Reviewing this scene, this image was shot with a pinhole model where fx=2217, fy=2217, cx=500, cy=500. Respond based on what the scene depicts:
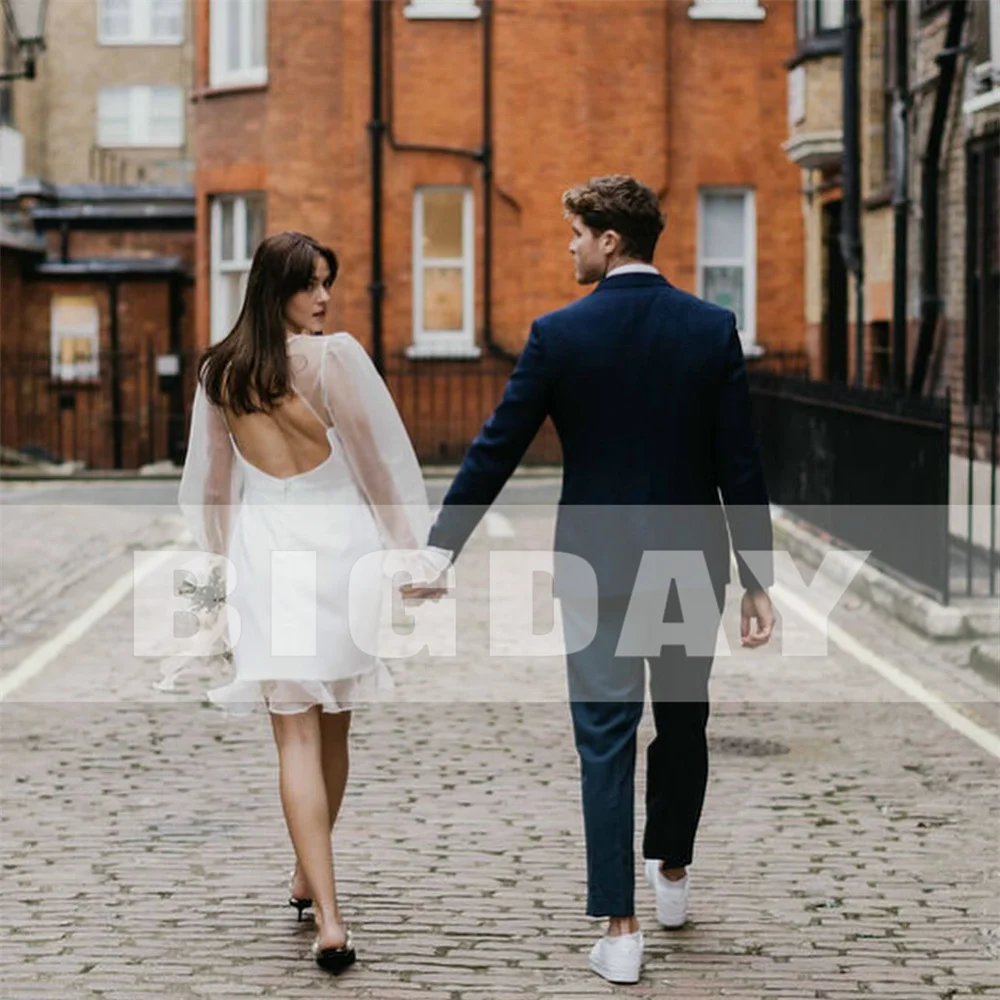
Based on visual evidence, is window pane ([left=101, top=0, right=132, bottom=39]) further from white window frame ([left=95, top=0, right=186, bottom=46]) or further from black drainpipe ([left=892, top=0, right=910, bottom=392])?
black drainpipe ([left=892, top=0, right=910, bottom=392])

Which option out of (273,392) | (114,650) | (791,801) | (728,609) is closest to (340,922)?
(273,392)

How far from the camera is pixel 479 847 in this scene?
7.01 metres

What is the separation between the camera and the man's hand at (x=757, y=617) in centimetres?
575

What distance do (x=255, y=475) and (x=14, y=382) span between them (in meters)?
30.0

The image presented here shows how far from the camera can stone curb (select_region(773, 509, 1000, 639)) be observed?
11.8 meters

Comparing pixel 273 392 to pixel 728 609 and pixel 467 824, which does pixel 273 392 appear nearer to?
pixel 467 824

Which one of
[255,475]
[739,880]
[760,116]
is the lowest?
[739,880]

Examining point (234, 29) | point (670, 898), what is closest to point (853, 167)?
point (234, 29)

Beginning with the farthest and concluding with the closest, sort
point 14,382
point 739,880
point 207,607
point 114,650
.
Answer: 1. point 14,382
2. point 114,650
3. point 739,880
4. point 207,607

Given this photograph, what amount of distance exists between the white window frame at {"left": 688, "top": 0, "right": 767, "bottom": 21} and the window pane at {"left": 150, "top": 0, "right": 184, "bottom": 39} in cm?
2862

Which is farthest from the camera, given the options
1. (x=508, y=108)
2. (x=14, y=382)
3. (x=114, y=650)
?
(x=14, y=382)

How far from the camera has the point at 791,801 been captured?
7.79 m

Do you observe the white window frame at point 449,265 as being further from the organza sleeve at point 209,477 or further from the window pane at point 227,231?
the organza sleeve at point 209,477

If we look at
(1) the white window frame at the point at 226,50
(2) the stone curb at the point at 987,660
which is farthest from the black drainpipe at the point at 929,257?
(2) the stone curb at the point at 987,660
